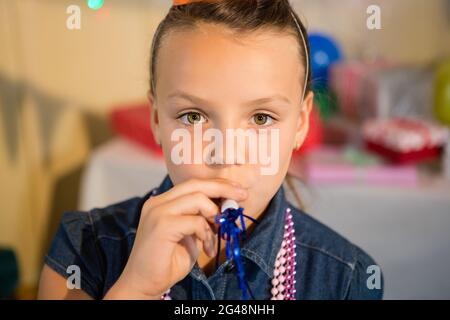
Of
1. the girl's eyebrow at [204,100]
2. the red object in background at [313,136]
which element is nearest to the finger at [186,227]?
the girl's eyebrow at [204,100]

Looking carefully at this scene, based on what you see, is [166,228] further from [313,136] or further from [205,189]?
[313,136]

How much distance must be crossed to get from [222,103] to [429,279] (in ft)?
2.54

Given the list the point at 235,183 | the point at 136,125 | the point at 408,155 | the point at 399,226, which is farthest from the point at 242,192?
the point at 136,125

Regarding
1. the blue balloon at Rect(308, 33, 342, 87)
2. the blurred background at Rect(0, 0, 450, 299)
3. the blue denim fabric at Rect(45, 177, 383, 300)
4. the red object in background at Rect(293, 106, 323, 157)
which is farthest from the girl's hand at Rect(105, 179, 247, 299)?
the blue balloon at Rect(308, 33, 342, 87)

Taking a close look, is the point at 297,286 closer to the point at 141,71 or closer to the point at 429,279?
the point at 429,279

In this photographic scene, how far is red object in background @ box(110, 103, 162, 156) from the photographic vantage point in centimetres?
142

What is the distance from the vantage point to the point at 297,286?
731 mm

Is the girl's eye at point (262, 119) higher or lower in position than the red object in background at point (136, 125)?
lower

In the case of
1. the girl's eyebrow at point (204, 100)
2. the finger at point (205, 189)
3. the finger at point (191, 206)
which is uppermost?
the girl's eyebrow at point (204, 100)

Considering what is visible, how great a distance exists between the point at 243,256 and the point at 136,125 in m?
0.83

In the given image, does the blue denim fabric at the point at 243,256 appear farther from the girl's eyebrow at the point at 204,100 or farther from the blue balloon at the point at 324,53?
the blue balloon at the point at 324,53

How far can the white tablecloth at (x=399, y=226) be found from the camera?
115cm

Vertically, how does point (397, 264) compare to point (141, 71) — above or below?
below
